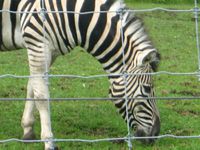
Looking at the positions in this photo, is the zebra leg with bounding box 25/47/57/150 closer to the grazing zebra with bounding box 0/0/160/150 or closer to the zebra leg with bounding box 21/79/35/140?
the grazing zebra with bounding box 0/0/160/150

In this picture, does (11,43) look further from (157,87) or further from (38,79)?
(157,87)

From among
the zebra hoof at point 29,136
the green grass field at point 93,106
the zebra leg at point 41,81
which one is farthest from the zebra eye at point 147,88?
the zebra hoof at point 29,136

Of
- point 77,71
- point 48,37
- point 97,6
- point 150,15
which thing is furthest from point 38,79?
point 150,15

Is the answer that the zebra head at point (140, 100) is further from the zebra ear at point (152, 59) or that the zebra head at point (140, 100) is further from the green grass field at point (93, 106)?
the green grass field at point (93, 106)

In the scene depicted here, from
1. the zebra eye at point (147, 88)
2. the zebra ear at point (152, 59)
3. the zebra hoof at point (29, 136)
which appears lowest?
the zebra hoof at point (29, 136)

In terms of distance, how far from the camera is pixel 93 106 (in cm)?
753

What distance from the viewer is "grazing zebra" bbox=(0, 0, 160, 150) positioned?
545cm

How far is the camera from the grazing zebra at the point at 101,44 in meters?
5.45

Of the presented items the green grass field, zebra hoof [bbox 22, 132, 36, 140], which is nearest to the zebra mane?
the green grass field

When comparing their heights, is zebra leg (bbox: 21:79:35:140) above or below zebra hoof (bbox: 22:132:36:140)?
above

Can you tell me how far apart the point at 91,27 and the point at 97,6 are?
0.24 m

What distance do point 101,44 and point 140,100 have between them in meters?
0.72

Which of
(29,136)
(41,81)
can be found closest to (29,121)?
(29,136)

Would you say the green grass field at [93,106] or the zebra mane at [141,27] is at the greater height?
the zebra mane at [141,27]
